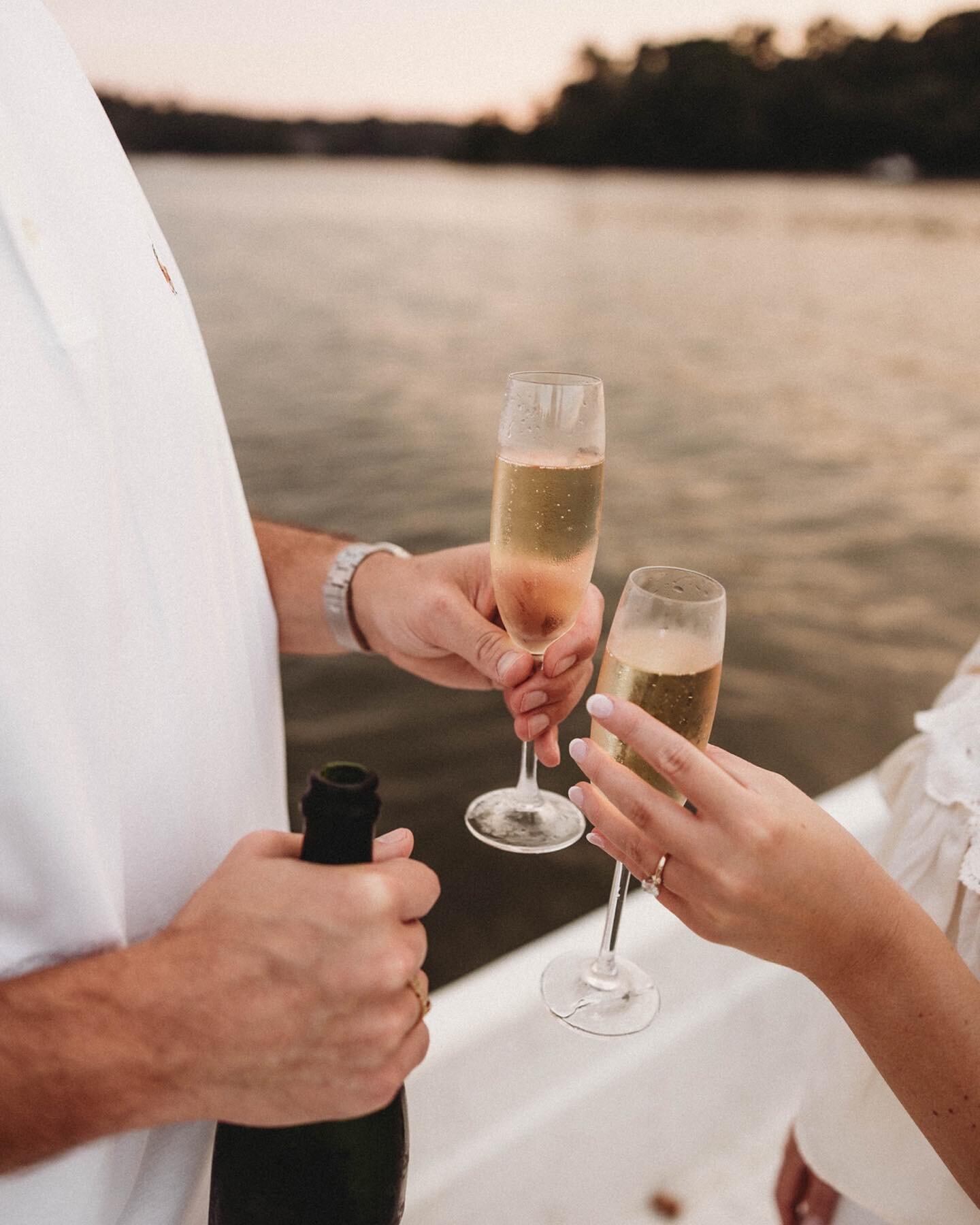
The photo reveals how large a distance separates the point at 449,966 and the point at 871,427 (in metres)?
11.6

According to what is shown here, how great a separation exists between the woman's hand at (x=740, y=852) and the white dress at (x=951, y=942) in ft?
1.31

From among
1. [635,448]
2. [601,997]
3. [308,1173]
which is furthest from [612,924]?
[635,448]

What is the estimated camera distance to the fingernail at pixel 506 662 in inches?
59.9

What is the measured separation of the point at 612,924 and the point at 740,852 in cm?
50

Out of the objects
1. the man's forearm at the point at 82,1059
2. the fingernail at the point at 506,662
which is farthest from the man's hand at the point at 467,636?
the man's forearm at the point at 82,1059

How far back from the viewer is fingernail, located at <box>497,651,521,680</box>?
152 centimetres

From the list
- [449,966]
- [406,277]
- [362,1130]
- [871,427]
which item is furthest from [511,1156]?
[406,277]

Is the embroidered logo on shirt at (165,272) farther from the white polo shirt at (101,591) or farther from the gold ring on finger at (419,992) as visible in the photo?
the gold ring on finger at (419,992)

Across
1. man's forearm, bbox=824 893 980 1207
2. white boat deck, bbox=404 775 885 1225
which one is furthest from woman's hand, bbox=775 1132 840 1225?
man's forearm, bbox=824 893 980 1207

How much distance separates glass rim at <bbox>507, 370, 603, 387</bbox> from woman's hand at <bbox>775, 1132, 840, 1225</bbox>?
1.45 meters

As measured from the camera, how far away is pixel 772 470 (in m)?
11.9

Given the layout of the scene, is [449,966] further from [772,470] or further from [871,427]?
[871,427]

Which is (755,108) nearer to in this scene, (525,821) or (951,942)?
(525,821)

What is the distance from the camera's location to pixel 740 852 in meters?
0.98
